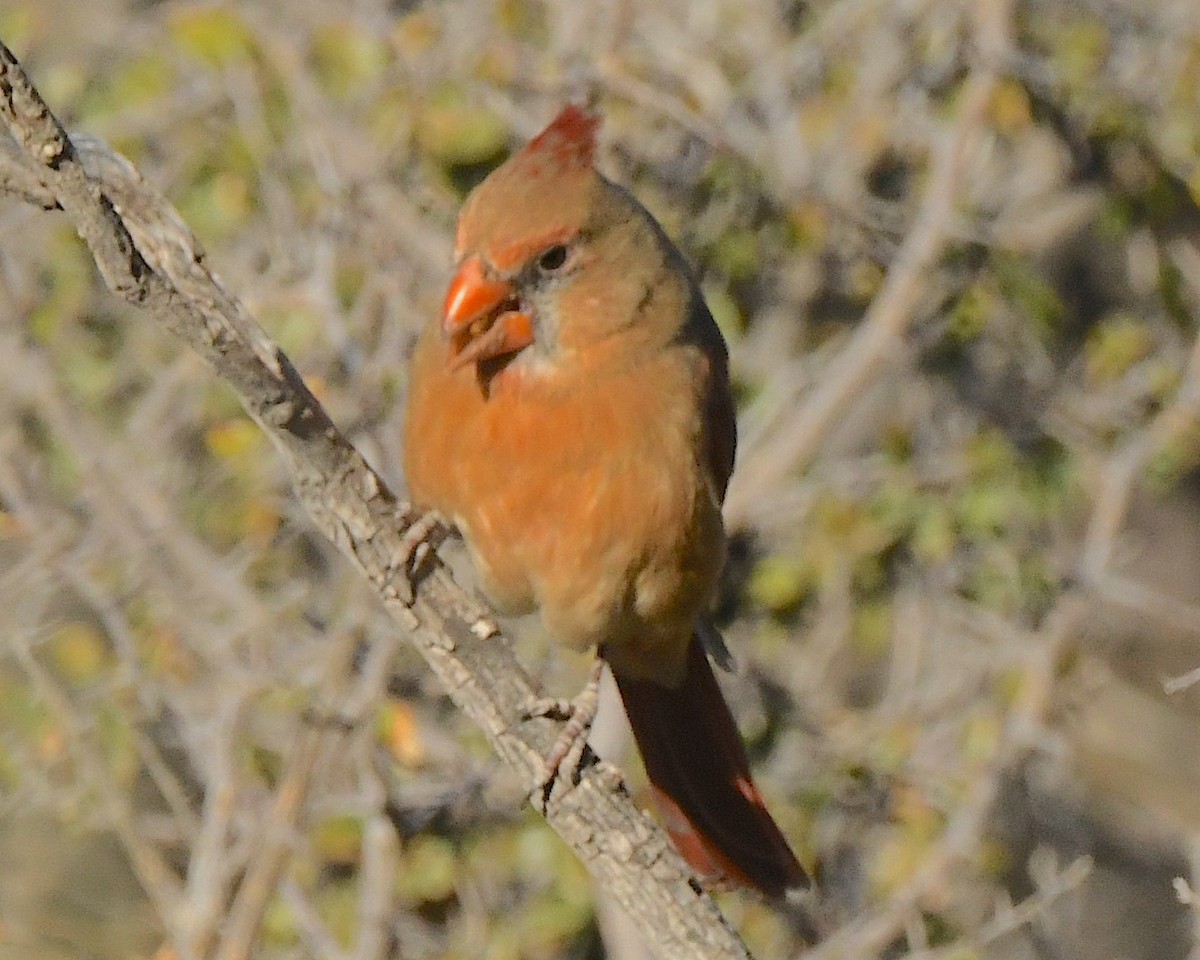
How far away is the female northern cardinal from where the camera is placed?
2.60 meters

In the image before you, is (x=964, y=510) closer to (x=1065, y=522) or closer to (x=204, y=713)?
(x=1065, y=522)

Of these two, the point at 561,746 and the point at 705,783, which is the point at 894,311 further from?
the point at 561,746

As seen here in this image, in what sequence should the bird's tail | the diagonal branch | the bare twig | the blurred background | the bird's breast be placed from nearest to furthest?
the diagonal branch, the bird's breast, the bird's tail, the blurred background, the bare twig

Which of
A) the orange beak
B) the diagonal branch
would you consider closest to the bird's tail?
the diagonal branch

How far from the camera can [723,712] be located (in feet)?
10.8

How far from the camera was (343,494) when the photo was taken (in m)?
2.49

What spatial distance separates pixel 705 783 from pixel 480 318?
1087 mm

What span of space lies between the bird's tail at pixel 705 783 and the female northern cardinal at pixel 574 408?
0.27m

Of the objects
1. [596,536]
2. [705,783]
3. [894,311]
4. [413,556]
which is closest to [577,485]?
[596,536]

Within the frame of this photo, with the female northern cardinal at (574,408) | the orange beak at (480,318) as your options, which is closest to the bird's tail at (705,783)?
the female northern cardinal at (574,408)

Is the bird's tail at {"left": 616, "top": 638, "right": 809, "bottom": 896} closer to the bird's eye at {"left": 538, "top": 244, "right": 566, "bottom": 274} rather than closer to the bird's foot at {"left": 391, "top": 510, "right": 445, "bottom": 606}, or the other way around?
the bird's foot at {"left": 391, "top": 510, "right": 445, "bottom": 606}

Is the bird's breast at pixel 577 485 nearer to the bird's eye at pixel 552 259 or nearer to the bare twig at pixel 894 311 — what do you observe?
the bird's eye at pixel 552 259

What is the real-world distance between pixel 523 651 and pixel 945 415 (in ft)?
4.08

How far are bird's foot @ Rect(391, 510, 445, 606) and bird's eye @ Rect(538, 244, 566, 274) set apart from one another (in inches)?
16.6
